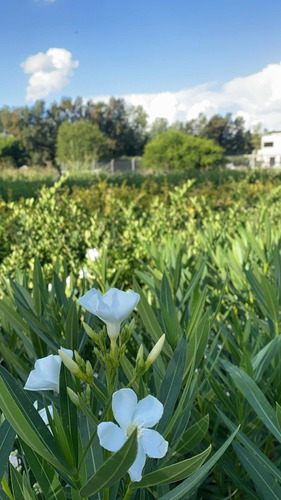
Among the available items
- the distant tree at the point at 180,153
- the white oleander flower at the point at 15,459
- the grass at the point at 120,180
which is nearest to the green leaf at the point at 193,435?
the white oleander flower at the point at 15,459

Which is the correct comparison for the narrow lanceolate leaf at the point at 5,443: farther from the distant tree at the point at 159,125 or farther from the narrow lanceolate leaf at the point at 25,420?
the distant tree at the point at 159,125

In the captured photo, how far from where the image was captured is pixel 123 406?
1.34 feet

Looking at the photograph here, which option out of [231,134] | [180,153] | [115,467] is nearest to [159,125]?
[231,134]

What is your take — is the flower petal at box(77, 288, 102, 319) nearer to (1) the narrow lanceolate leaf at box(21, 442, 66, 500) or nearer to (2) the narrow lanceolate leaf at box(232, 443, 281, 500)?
(1) the narrow lanceolate leaf at box(21, 442, 66, 500)

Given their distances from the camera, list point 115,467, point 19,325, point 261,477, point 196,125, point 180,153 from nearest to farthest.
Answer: point 115,467 < point 261,477 < point 19,325 < point 180,153 < point 196,125

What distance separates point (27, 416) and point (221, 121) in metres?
52.7

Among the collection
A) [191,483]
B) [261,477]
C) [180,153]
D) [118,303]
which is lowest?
[180,153]

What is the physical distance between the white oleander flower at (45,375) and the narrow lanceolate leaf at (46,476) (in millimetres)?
55

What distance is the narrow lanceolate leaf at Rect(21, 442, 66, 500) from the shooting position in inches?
18.2

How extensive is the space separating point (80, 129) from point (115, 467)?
38645 millimetres

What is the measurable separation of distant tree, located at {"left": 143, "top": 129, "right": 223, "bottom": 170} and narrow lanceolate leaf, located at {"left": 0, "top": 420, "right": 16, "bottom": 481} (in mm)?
28386

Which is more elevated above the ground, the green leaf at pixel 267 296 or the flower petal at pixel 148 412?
the flower petal at pixel 148 412

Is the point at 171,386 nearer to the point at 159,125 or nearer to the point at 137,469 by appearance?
the point at 137,469

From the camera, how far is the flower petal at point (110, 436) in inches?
14.9
